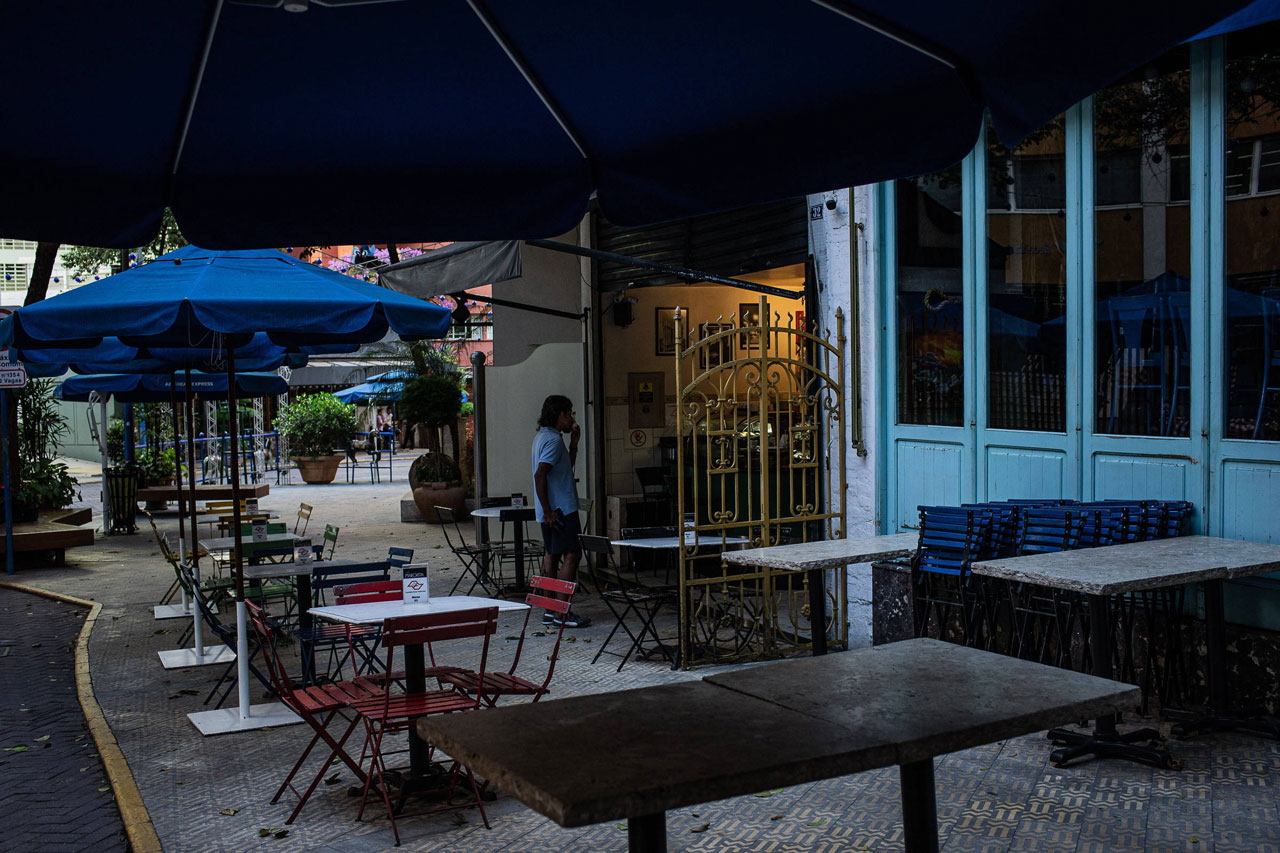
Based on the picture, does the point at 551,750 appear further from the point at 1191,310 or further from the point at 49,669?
the point at 49,669

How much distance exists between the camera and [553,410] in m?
9.81

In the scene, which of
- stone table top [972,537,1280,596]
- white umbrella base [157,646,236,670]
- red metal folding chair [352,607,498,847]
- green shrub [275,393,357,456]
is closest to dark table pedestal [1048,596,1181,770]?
stone table top [972,537,1280,596]

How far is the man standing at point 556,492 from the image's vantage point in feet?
31.9

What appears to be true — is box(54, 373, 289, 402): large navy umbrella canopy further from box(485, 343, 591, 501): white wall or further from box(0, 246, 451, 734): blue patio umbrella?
box(0, 246, 451, 734): blue patio umbrella

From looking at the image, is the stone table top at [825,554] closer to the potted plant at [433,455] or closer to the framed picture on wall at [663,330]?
the framed picture on wall at [663,330]

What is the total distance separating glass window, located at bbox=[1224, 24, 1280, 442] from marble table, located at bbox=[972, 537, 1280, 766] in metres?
0.82

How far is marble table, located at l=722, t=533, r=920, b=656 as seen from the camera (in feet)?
21.8

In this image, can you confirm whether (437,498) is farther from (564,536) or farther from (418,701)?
(418,701)

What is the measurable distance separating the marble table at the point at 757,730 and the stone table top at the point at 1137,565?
1.50m

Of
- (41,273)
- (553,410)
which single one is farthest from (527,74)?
(41,273)

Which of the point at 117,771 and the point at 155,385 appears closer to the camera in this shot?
the point at 117,771

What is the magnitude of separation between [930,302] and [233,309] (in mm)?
5013

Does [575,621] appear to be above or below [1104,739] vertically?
below

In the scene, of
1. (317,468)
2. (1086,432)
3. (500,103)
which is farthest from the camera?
(317,468)
